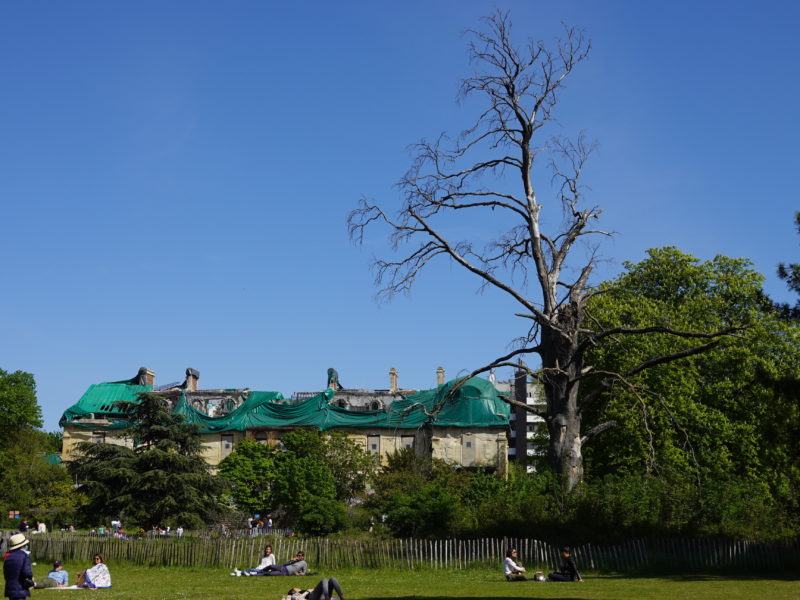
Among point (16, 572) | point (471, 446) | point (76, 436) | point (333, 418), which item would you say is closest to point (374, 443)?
point (333, 418)

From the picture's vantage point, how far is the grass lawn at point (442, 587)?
19.7 meters

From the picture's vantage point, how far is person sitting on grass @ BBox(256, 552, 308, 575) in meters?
26.2

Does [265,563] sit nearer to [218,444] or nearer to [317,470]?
[317,470]

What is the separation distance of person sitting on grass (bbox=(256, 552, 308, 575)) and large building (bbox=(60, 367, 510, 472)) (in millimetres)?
47536

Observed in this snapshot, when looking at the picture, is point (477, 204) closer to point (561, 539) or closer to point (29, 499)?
point (561, 539)

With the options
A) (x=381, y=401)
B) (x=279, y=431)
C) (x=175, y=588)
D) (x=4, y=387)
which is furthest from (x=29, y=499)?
(x=175, y=588)

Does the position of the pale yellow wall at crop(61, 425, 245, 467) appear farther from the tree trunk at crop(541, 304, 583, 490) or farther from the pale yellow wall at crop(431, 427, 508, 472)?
the tree trunk at crop(541, 304, 583, 490)

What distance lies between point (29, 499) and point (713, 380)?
51212mm

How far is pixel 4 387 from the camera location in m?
73.1

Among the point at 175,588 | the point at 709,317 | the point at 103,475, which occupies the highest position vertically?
the point at 709,317

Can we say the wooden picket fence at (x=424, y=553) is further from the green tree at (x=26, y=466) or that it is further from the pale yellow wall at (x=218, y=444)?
the pale yellow wall at (x=218, y=444)

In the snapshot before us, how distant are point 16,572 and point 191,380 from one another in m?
90.7

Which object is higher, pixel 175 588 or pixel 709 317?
pixel 709 317

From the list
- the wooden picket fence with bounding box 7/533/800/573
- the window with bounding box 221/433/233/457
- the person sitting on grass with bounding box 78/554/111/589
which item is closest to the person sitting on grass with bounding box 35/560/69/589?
the person sitting on grass with bounding box 78/554/111/589
